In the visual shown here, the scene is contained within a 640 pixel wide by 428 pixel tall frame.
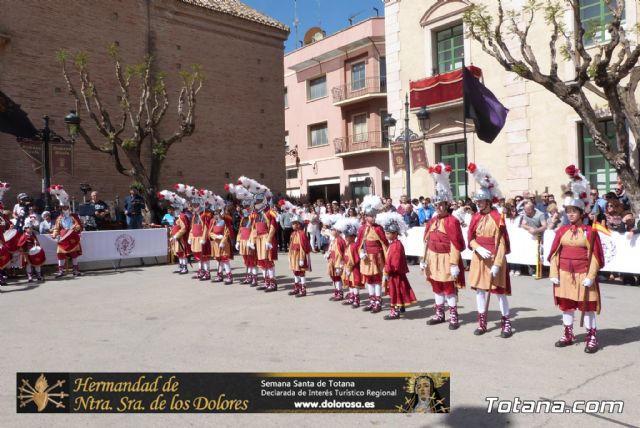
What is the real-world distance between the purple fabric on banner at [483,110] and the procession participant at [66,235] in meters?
11.4

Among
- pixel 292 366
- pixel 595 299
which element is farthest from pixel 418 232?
pixel 292 366

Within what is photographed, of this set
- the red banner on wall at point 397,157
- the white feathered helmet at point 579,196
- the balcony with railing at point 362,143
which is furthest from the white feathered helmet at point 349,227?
the balcony with railing at point 362,143

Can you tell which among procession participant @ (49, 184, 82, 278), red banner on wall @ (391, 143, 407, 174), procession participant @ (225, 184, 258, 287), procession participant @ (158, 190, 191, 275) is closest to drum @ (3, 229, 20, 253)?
procession participant @ (49, 184, 82, 278)

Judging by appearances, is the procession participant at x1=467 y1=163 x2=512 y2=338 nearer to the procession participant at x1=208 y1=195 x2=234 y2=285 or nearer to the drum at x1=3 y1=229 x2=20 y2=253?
the procession participant at x1=208 y1=195 x2=234 y2=285

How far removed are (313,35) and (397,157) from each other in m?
18.2

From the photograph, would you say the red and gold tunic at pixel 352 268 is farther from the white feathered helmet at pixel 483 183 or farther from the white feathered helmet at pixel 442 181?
the white feathered helmet at pixel 483 183

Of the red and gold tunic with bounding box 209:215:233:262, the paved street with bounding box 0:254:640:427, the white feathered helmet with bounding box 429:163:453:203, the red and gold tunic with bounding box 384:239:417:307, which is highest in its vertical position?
the white feathered helmet with bounding box 429:163:453:203

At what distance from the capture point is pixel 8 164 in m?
19.2

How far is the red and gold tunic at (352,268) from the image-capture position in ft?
29.3

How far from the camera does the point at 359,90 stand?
29.8 metres

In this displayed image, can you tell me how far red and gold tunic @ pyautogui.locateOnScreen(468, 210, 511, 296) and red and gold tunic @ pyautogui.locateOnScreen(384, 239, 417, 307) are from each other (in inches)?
46.4

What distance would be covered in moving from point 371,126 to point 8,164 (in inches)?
708

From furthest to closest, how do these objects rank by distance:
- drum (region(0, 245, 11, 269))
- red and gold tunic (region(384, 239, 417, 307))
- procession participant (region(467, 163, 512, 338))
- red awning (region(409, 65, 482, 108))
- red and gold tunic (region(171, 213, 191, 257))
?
red awning (region(409, 65, 482, 108)), red and gold tunic (region(171, 213, 191, 257)), drum (region(0, 245, 11, 269)), red and gold tunic (region(384, 239, 417, 307)), procession participant (region(467, 163, 512, 338))

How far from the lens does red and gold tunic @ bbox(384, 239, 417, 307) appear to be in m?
7.96
